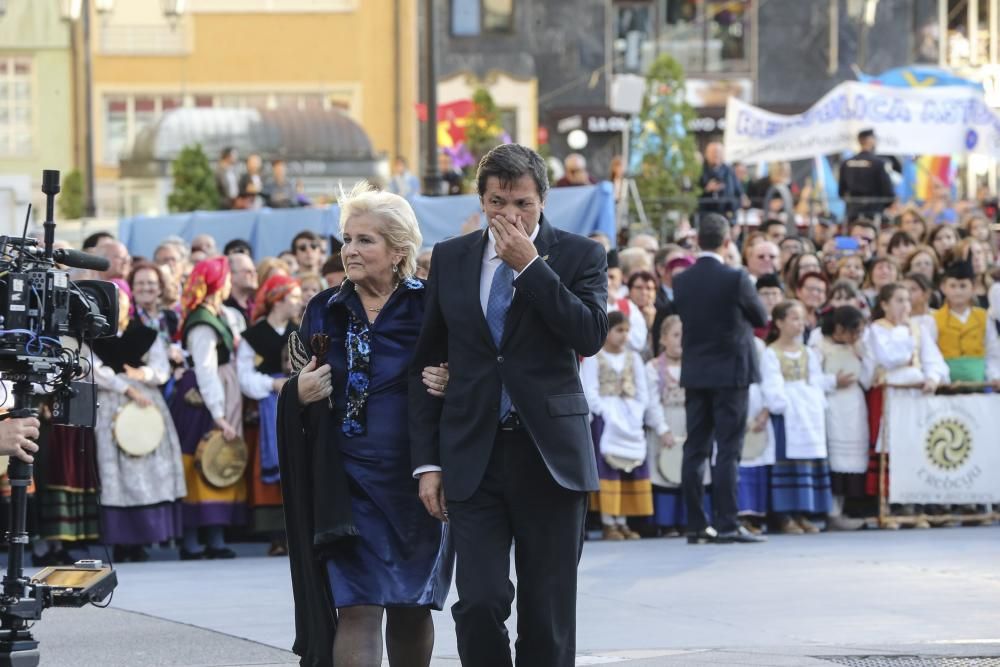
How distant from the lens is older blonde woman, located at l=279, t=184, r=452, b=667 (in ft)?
21.4

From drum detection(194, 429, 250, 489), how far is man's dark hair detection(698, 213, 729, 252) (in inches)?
126

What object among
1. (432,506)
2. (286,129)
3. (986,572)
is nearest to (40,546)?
(986,572)

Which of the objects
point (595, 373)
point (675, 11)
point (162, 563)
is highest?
point (675, 11)

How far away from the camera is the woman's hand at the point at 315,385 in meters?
6.54

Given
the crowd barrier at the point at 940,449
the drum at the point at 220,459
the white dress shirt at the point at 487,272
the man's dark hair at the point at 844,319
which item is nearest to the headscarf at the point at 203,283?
the drum at the point at 220,459

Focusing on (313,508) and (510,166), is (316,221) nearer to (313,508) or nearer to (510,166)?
(313,508)

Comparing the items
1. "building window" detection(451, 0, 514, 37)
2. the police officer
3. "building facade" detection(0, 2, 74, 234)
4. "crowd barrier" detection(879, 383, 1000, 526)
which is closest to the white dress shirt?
"crowd barrier" detection(879, 383, 1000, 526)

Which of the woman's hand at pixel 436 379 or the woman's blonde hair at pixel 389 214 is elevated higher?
the woman's blonde hair at pixel 389 214

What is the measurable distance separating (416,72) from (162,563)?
2888 cm

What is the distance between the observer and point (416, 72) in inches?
1612

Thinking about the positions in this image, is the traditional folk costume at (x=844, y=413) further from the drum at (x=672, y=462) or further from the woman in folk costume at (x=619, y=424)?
the woman in folk costume at (x=619, y=424)

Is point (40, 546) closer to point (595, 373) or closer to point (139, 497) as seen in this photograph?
point (139, 497)

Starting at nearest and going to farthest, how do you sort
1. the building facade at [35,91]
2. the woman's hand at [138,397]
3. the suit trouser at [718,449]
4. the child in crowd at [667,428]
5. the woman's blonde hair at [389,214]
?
the woman's blonde hair at [389,214]
the woman's hand at [138,397]
the suit trouser at [718,449]
the child in crowd at [667,428]
the building facade at [35,91]

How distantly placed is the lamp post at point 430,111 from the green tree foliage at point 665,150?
2.88 m
